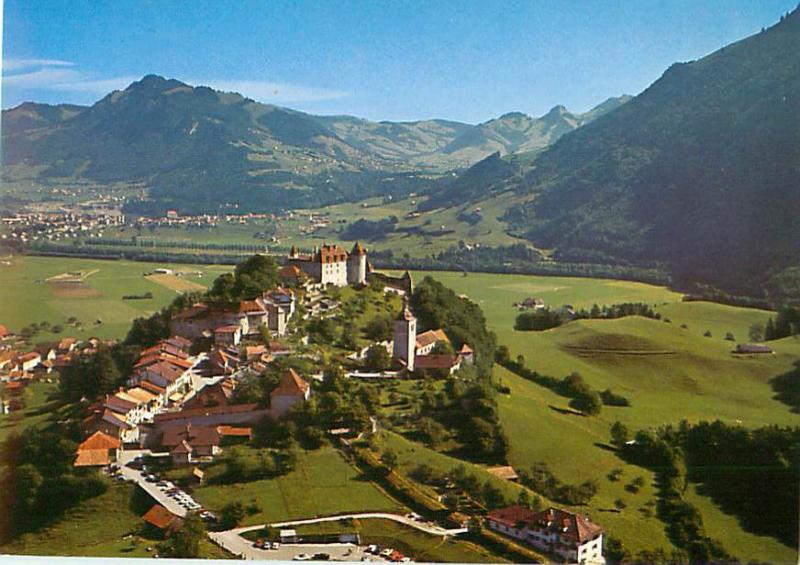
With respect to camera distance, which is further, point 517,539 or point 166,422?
point 166,422

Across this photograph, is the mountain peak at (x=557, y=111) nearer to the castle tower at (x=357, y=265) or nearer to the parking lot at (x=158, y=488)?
the castle tower at (x=357, y=265)

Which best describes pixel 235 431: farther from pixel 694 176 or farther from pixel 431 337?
pixel 694 176

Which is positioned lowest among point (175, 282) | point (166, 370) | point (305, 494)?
point (305, 494)

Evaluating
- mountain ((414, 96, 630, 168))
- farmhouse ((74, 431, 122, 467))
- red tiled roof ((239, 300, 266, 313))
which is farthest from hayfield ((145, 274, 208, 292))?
mountain ((414, 96, 630, 168))

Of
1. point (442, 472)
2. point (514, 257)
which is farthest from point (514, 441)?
point (514, 257)

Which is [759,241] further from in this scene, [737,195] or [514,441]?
[514,441]

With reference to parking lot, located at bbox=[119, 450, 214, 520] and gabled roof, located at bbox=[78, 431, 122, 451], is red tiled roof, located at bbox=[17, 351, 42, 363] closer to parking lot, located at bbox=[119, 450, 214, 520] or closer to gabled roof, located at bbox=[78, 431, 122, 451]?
gabled roof, located at bbox=[78, 431, 122, 451]

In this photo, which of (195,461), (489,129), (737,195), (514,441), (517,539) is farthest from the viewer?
(489,129)

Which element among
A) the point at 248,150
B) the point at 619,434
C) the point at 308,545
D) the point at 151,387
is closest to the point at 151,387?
the point at 151,387
